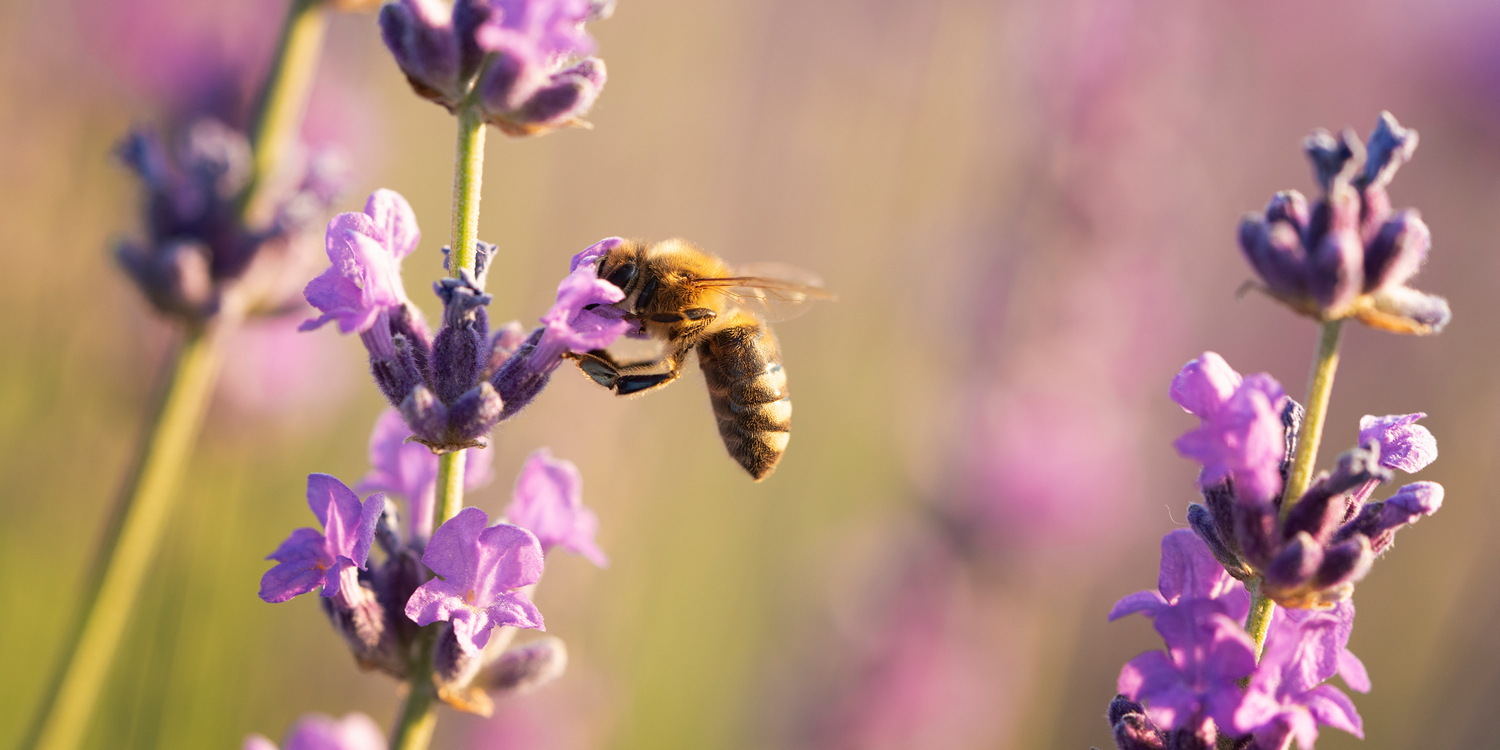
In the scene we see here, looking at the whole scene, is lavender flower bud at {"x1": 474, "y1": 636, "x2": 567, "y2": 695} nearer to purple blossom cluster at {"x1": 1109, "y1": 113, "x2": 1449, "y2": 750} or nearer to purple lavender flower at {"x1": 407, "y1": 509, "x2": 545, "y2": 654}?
purple lavender flower at {"x1": 407, "y1": 509, "x2": 545, "y2": 654}

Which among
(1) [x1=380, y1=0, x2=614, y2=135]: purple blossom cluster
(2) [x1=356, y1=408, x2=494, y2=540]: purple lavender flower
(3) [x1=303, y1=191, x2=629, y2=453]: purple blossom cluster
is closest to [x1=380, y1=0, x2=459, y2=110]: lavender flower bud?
(1) [x1=380, y1=0, x2=614, y2=135]: purple blossom cluster

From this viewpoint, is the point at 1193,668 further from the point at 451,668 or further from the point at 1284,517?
the point at 451,668

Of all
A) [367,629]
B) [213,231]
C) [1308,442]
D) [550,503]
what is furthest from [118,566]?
[1308,442]

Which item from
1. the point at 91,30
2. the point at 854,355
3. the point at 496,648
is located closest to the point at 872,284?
the point at 854,355

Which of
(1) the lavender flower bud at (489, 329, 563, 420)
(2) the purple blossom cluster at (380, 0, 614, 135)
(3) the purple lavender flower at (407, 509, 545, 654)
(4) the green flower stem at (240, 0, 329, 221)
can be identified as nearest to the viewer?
(3) the purple lavender flower at (407, 509, 545, 654)

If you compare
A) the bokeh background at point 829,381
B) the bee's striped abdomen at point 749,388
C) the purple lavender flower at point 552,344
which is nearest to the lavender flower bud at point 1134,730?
the purple lavender flower at point 552,344

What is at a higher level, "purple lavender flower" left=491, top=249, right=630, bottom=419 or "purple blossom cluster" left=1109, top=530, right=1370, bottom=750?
"purple lavender flower" left=491, top=249, right=630, bottom=419

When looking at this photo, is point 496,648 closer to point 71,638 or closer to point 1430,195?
point 71,638

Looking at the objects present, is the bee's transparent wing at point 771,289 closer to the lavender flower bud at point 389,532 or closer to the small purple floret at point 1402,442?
the lavender flower bud at point 389,532
